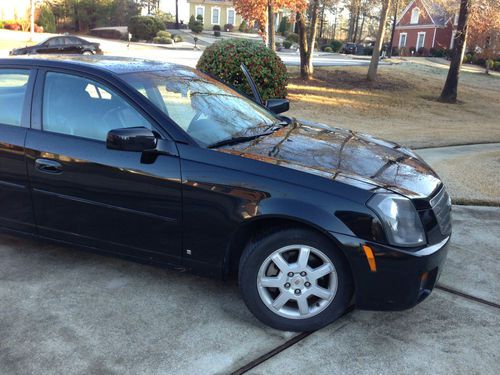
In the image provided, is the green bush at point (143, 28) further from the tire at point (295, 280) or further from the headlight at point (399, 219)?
the headlight at point (399, 219)

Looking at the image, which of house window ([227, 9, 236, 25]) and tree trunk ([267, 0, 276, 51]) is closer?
tree trunk ([267, 0, 276, 51])

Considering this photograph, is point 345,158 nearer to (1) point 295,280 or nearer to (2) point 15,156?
(1) point 295,280

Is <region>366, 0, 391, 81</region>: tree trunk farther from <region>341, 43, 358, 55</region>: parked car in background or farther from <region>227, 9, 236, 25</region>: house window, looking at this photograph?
<region>227, 9, 236, 25</region>: house window

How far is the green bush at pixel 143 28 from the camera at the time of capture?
4938 centimetres

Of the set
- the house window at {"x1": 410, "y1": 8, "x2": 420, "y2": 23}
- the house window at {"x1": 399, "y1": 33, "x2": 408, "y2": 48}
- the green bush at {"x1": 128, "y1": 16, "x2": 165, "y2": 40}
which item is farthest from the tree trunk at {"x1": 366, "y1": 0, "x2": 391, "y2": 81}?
the house window at {"x1": 399, "y1": 33, "x2": 408, "y2": 48}

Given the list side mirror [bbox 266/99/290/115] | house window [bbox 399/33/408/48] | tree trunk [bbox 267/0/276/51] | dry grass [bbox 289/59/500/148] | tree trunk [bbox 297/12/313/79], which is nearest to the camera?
side mirror [bbox 266/99/290/115]

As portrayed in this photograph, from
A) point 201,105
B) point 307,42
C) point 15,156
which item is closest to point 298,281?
point 201,105

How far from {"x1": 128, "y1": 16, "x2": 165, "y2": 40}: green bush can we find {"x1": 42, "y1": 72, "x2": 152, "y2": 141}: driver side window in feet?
160

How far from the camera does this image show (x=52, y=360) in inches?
113

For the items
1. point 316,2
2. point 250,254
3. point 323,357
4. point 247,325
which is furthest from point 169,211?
point 316,2

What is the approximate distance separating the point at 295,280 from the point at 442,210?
3.73ft

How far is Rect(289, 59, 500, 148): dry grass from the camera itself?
12.1 meters

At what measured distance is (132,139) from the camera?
319 centimetres

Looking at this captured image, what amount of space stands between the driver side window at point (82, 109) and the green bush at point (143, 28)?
48.8m
